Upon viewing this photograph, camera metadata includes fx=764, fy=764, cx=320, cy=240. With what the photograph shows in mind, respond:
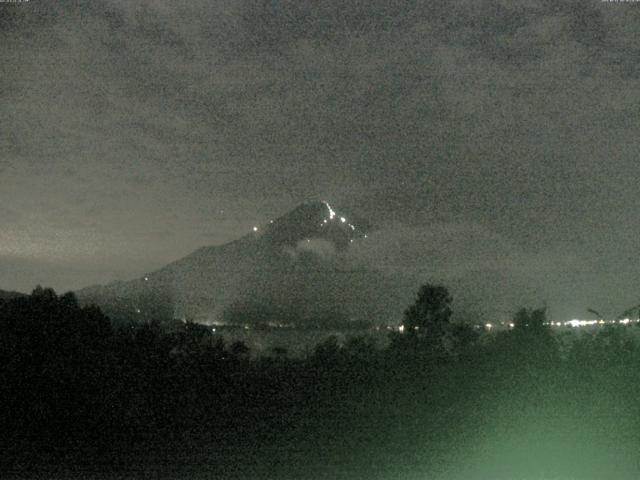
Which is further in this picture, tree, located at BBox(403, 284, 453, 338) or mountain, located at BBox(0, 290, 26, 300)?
tree, located at BBox(403, 284, 453, 338)

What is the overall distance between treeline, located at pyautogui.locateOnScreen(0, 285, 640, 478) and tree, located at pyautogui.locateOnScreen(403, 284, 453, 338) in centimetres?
298

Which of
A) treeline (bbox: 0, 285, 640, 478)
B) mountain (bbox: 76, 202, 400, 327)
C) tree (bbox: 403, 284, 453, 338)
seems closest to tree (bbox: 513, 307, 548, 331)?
treeline (bbox: 0, 285, 640, 478)

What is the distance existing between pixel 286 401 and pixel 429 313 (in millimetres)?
5807

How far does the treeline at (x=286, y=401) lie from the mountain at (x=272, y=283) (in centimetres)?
358

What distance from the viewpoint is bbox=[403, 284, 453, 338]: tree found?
45.8ft

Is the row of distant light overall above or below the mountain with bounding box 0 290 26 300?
below

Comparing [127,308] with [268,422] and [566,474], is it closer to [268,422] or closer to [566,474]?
[268,422]

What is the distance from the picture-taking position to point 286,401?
31.8 ft

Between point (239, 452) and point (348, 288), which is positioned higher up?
point (348, 288)

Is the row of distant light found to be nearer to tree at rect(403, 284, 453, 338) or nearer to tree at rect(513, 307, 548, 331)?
tree at rect(513, 307, 548, 331)

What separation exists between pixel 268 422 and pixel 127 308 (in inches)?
190

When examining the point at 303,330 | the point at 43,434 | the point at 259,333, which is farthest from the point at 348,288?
the point at 43,434

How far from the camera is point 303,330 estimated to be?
14664mm

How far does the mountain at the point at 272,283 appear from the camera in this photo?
15414 mm
